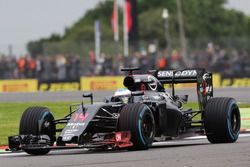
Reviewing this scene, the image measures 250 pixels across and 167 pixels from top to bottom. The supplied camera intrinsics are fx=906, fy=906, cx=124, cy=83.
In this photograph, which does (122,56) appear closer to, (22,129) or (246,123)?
(246,123)

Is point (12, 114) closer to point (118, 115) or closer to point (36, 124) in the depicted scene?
point (36, 124)

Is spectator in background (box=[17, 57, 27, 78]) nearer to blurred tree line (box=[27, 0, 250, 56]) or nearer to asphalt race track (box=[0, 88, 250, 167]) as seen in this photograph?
asphalt race track (box=[0, 88, 250, 167])

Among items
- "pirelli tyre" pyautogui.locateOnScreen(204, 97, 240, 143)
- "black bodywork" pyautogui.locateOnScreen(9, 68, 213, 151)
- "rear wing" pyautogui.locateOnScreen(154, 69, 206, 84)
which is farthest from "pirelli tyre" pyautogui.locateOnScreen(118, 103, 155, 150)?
"rear wing" pyautogui.locateOnScreen(154, 69, 206, 84)

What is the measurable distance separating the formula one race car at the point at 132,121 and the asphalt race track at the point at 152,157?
0.19 metres

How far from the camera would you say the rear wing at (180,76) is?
54.8 ft

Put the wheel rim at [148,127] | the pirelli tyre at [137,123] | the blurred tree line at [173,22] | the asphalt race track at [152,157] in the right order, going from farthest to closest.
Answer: the blurred tree line at [173,22] < the wheel rim at [148,127] < the pirelli tyre at [137,123] < the asphalt race track at [152,157]

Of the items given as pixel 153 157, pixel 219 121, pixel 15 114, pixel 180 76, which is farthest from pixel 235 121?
pixel 15 114

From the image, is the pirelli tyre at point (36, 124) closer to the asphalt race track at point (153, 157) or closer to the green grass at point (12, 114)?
the asphalt race track at point (153, 157)

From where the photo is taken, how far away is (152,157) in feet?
42.9

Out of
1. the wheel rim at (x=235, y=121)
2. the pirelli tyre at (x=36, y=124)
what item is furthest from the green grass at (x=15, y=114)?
the wheel rim at (x=235, y=121)

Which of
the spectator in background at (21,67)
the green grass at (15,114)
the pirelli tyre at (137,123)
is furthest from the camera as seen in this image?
the spectator in background at (21,67)

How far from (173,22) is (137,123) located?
313ft

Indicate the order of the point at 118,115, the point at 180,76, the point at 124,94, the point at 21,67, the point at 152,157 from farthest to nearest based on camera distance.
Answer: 1. the point at 21,67
2. the point at 180,76
3. the point at 124,94
4. the point at 118,115
5. the point at 152,157

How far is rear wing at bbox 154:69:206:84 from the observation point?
16703 millimetres
